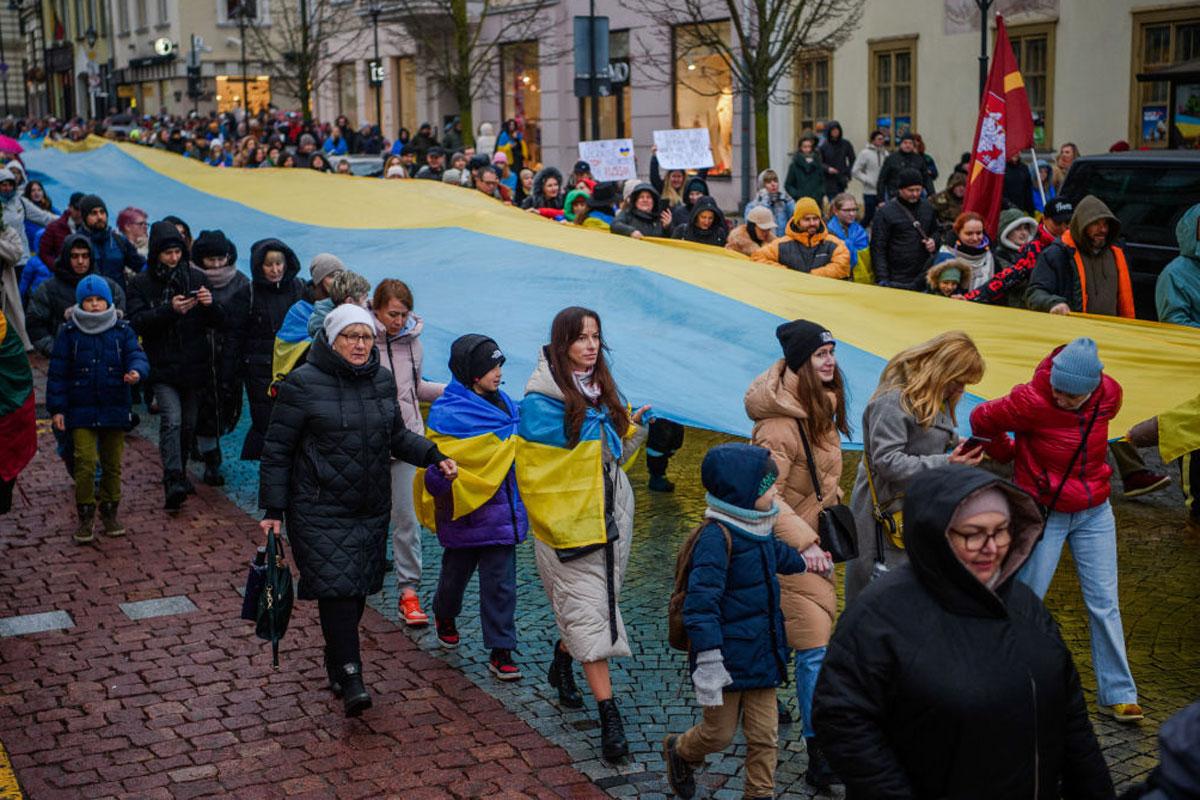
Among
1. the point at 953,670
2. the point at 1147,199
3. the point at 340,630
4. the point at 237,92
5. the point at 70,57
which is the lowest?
the point at 340,630

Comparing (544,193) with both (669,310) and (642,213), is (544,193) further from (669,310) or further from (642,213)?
(669,310)

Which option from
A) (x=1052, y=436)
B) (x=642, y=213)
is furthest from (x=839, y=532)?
(x=642, y=213)

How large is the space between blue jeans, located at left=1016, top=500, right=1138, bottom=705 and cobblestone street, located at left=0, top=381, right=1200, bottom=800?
0.19 m

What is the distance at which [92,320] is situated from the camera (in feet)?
32.2

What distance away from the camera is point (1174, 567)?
28.5 feet

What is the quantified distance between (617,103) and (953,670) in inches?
1223

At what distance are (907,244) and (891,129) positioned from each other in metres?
14.5

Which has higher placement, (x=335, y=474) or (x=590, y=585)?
(x=335, y=474)

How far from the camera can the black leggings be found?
6.92 metres

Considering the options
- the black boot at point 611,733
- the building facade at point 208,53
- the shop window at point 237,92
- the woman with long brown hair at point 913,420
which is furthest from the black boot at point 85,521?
the shop window at point 237,92

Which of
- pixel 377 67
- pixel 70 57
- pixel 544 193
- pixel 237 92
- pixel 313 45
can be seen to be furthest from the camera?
pixel 70 57

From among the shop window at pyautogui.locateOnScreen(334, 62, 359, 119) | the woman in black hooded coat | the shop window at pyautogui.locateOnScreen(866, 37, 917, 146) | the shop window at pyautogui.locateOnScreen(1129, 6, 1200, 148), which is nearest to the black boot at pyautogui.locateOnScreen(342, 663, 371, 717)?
the woman in black hooded coat

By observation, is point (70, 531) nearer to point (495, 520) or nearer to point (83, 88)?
point (495, 520)

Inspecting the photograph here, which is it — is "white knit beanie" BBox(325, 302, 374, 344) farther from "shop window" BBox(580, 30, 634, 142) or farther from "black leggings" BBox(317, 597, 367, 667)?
"shop window" BBox(580, 30, 634, 142)
